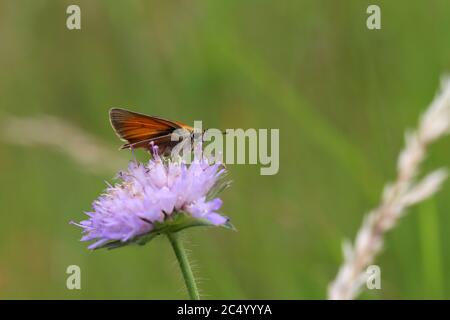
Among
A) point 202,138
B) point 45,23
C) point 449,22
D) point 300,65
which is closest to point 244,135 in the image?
point 300,65

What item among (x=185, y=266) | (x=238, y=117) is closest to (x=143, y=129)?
(x=185, y=266)

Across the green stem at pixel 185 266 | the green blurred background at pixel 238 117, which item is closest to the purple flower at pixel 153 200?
the green stem at pixel 185 266

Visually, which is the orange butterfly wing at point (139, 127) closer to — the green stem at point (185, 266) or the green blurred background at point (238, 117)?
the green stem at point (185, 266)

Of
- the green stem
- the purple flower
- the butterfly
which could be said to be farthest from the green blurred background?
the green stem

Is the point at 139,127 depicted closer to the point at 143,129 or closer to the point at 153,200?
the point at 143,129

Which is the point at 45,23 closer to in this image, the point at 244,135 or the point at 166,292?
the point at 244,135

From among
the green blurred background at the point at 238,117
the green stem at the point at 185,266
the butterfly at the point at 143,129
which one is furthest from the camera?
the green blurred background at the point at 238,117
